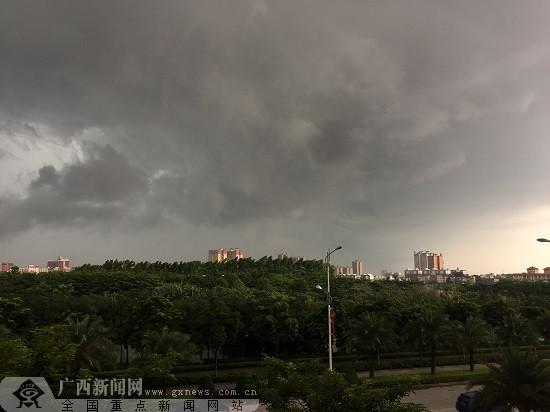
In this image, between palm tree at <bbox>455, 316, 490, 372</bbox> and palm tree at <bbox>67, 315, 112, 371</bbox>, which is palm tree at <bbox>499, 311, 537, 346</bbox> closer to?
palm tree at <bbox>455, 316, 490, 372</bbox>

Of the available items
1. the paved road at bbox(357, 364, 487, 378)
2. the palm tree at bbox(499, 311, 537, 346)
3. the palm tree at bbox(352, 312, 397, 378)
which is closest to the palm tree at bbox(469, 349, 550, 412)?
the palm tree at bbox(352, 312, 397, 378)

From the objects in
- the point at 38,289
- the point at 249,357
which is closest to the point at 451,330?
the point at 249,357

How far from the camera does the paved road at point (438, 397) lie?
1056 inches

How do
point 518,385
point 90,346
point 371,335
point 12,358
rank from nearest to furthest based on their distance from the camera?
point 518,385 < point 12,358 < point 90,346 < point 371,335

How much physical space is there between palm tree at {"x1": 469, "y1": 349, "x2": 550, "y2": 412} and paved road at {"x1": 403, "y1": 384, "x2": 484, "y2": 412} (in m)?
8.62

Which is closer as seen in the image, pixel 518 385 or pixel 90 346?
pixel 518 385

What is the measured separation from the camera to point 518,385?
18.2 m

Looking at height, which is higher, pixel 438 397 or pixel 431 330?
pixel 431 330

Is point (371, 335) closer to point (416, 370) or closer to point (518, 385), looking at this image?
point (416, 370)

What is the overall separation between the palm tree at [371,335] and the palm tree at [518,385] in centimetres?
1629

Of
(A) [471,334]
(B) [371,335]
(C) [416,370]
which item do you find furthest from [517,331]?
(B) [371,335]

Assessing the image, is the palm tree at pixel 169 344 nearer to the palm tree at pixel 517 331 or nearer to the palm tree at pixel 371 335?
the palm tree at pixel 371 335

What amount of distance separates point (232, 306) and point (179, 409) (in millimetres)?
24809

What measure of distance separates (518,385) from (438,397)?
41.5 feet
